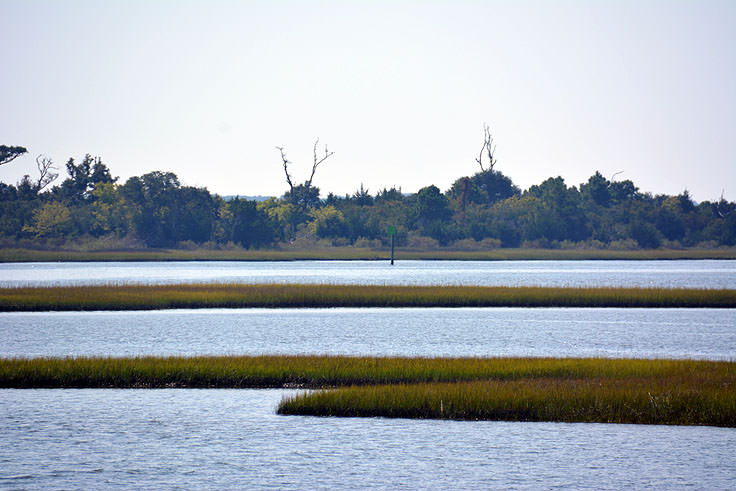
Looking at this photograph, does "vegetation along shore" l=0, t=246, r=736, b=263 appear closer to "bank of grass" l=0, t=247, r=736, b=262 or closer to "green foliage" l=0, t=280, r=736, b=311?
"bank of grass" l=0, t=247, r=736, b=262

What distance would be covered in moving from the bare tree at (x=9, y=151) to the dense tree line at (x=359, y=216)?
11.3 inches

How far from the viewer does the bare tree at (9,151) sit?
153m

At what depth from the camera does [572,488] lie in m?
17.5

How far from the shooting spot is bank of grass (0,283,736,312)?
5650cm

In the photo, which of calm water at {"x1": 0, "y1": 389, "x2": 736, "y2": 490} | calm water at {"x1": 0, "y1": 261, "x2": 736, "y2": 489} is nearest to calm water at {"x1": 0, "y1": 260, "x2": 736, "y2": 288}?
calm water at {"x1": 0, "y1": 261, "x2": 736, "y2": 489}

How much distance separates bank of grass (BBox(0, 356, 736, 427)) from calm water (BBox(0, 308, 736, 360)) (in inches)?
215

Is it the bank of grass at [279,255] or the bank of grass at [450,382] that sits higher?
the bank of grass at [279,255]

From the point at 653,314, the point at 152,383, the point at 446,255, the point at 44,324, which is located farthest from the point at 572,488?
the point at 446,255

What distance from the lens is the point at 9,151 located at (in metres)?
154

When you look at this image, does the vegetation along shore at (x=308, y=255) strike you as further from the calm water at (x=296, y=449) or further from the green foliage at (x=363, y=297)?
the calm water at (x=296, y=449)

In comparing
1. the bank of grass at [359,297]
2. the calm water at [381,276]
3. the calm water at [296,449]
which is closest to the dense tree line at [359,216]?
the calm water at [381,276]

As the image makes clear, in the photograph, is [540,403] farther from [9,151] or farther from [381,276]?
[9,151]

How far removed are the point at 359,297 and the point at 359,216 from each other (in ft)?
355

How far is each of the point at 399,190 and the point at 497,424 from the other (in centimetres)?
16041
